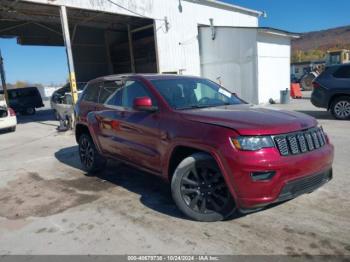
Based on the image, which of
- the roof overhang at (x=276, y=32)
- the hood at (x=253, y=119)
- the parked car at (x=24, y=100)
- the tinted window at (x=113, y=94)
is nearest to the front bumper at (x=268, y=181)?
the hood at (x=253, y=119)

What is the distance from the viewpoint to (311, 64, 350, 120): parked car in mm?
10383

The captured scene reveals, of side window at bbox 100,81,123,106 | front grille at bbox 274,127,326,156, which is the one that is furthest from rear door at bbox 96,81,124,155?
front grille at bbox 274,127,326,156

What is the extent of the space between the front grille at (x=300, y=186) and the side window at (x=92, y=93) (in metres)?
3.73

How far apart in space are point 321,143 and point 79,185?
3.81 meters

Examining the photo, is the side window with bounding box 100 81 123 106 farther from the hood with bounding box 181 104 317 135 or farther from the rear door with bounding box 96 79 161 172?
the hood with bounding box 181 104 317 135

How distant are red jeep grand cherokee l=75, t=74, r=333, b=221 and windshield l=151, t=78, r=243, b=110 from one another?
14mm

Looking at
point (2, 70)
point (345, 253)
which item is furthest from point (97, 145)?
point (2, 70)

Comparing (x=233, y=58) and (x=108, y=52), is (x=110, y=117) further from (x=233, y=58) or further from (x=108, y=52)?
(x=108, y=52)

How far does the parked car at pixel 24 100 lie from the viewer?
23.2 meters

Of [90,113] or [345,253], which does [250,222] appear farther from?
[90,113]

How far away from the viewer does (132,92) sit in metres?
4.91

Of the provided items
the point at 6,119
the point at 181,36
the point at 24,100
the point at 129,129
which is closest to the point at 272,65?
the point at 181,36

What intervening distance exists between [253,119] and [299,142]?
0.53 m

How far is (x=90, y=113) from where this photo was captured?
594 centimetres
